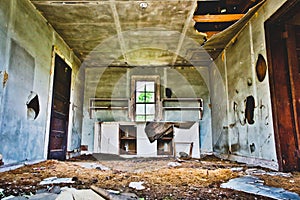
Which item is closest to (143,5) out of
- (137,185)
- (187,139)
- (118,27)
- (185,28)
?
(118,27)

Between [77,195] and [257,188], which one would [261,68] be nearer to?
[257,188]

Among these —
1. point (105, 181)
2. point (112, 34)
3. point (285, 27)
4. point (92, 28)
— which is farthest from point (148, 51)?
point (105, 181)

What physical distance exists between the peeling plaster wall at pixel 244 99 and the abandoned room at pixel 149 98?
0.03m

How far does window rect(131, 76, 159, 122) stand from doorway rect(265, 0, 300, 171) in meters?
3.67

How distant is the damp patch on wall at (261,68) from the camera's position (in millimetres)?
3207

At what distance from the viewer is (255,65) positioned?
3.50 metres

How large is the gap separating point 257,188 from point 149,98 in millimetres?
4669

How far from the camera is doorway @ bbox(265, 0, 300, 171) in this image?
2.84m

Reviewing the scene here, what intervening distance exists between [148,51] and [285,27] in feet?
10.2

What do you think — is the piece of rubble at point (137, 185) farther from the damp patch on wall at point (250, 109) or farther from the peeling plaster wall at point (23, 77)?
the damp patch on wall at point (250, 109)

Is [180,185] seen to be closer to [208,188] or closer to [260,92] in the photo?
[208,188]

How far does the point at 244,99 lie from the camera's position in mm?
3961

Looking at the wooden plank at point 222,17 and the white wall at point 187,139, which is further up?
the wooden plank at point 222,17

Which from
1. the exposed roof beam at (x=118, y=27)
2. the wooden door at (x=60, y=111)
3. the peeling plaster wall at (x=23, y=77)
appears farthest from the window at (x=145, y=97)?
the peeling plaster wall at (x=23, y=77)
